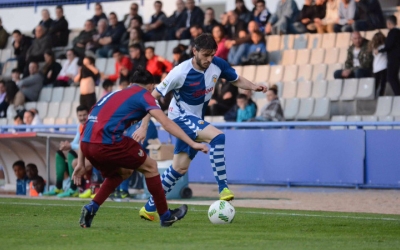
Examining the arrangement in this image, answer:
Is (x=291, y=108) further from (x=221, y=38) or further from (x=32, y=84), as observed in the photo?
(x=32, y=84)

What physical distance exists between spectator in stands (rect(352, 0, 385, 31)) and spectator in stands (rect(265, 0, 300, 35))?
1.82 metres

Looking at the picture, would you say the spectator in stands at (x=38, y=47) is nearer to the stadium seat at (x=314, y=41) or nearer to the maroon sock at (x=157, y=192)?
the stadium seat at (x=314, y=41)

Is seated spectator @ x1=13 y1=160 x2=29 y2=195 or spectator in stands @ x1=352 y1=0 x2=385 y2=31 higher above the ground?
spectator in stands @ x1=352 y1=0 x2=385 y2=31

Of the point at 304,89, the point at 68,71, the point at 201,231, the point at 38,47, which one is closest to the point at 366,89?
the point at 304,89

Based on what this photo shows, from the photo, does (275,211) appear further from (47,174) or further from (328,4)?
(328,4)

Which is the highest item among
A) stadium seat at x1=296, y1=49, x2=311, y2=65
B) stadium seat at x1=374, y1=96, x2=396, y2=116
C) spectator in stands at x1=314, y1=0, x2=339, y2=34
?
spectator in stands at x1=314, y1=0, x2=339, y2=34

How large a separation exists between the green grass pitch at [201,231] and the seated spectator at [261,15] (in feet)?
32.9

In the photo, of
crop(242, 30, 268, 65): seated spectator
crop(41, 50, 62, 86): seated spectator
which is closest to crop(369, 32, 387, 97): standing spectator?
crop(242, 30, 268, 65): seated spectator

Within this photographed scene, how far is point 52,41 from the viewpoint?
2589 centimetres

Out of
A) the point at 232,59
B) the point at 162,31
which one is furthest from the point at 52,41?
the point at 232,59

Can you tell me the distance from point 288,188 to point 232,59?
4.54 metres

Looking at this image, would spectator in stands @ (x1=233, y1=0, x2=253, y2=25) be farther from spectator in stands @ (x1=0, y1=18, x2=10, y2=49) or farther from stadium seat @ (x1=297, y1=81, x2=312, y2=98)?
spectator in stands @ (x1=0, y1=18, x2=10, y2=49)

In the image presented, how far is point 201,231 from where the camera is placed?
8.88m

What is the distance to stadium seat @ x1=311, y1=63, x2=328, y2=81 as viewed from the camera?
64.1 feet
